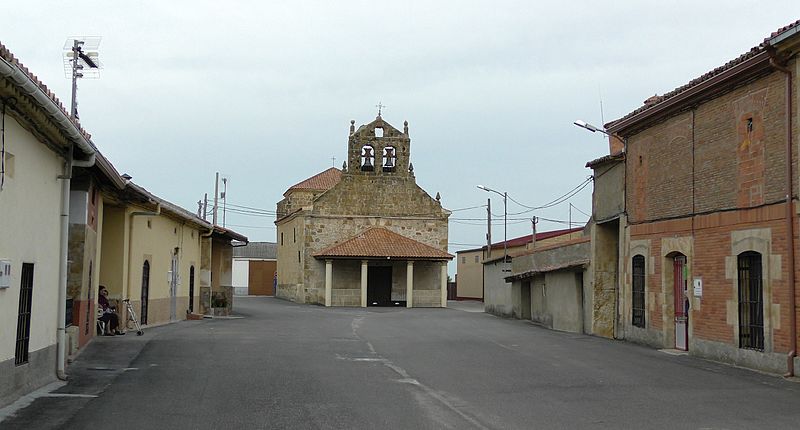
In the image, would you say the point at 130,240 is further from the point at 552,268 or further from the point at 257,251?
the point at 257,251

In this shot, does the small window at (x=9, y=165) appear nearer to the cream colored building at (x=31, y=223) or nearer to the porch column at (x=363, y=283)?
the cream colored building at (x=31, y=223)

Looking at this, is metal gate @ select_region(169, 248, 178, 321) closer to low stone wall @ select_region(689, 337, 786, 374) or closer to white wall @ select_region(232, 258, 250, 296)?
low stone wall @ select_region(689, 337, 786, 374)

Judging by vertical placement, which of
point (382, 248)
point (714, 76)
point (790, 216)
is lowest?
point (790, 216)

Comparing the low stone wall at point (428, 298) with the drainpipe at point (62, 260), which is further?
the low stone wall at point (428, 298)

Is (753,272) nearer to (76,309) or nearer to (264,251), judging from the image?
(76,309)

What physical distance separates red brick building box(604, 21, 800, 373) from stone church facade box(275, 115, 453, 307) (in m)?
27.3

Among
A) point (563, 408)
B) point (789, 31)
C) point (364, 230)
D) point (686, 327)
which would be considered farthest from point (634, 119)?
point (364, 230)

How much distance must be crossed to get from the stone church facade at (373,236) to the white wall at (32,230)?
35022 millimetres

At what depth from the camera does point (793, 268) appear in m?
14.2

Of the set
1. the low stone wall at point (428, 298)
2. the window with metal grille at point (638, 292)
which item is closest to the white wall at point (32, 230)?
the window with metal grille at point (638, 292)

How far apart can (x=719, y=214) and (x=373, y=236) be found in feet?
112

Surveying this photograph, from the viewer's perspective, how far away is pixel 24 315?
10969 millimetres

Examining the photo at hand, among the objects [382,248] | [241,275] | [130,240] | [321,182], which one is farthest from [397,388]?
[241,275]

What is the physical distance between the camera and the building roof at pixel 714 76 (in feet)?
47.1
